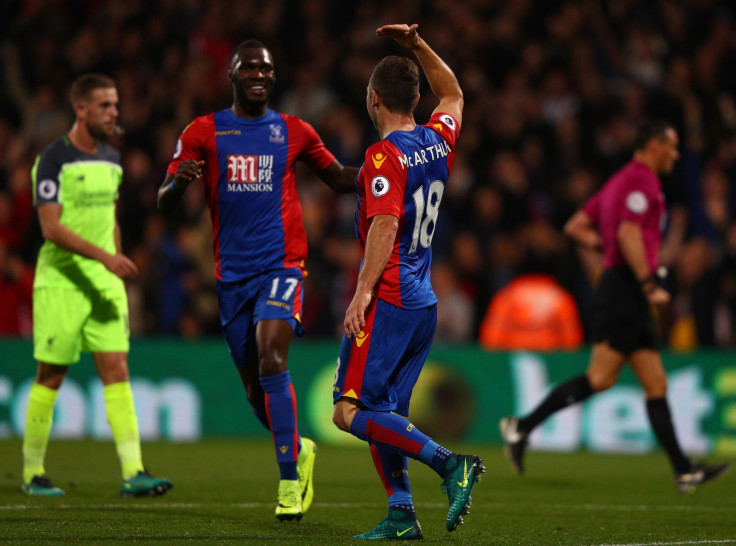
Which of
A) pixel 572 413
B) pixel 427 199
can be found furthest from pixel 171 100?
pixel 427 199

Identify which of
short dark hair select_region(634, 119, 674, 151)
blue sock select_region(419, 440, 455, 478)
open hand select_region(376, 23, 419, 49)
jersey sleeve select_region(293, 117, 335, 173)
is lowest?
blue sock select_region(419, 440, 455, 478)

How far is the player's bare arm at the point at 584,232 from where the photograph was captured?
362 inches

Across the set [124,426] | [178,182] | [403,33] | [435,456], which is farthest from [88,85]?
[435,456]

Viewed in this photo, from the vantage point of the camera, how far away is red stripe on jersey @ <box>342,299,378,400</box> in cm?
557

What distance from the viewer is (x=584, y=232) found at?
30.2 ft

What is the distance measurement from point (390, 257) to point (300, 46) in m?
12.3

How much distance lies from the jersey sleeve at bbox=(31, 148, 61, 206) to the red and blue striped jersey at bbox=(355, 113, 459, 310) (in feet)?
8.67

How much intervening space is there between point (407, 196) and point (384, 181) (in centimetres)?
18

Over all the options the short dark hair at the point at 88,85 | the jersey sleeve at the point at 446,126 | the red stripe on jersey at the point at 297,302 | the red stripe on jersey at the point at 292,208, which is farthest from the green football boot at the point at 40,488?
Answer: the jersey sleeve at the point at 446,126

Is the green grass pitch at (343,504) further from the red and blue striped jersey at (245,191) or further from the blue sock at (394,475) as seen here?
the red and blue striped jersey at (245,191)

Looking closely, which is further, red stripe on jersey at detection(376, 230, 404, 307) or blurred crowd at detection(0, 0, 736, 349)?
blurred crowd at detection(0, 0, 736, 349)

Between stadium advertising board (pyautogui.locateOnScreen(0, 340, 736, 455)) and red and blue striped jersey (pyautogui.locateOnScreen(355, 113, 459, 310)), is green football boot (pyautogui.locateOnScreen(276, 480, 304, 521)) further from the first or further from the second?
stadium advertising board (pyautogui.locateOnScreen(0, 340, 736, 455))

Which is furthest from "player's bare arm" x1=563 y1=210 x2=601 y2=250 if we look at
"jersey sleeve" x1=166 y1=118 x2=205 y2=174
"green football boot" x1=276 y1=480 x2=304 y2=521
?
"green football boot" x1=276 y1=480 x2=304 y2=521

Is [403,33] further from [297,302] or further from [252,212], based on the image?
[297,302]
